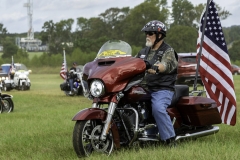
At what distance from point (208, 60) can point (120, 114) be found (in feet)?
9.75

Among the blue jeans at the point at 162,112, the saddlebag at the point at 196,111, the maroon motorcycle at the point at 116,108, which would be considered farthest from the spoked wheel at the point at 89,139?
the saddlebag at the point at 196,111

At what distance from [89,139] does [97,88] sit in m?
0.61

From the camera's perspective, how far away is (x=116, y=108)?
6289 mm

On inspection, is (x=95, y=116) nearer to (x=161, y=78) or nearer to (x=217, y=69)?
(x=161, y=78)

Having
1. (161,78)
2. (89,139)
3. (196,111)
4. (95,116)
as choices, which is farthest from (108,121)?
(196,111)

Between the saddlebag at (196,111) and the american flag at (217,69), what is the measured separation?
3.62ft

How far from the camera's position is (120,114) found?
6.24m

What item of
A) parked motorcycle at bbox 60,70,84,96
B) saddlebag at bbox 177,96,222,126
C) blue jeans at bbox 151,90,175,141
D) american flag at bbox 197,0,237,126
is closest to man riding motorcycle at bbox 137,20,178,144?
blue jeans at bbox 151,90,175,141

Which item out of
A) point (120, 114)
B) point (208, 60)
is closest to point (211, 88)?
point (208, 60)

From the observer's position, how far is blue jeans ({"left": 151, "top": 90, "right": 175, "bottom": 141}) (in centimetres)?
639

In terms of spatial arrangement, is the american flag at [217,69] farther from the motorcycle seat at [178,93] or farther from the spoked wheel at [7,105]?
the spoked wheel at [7,105]

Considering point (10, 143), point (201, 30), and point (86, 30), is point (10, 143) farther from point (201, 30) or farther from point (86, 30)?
point (86, 30)

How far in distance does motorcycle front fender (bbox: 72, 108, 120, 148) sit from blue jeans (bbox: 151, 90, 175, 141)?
62cm

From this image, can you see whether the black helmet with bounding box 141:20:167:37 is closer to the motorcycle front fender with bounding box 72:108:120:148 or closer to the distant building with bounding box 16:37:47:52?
the motorcycle front fender with bounding box 72:108:120:148
